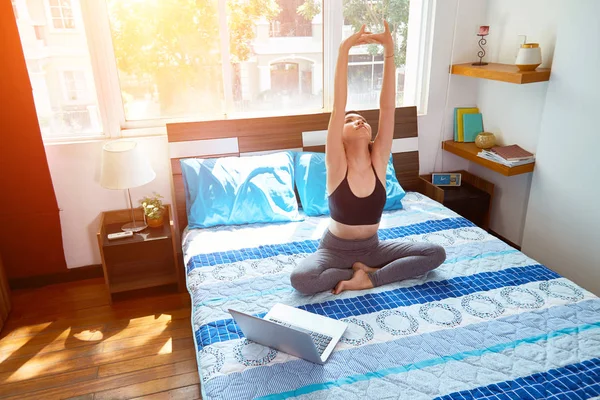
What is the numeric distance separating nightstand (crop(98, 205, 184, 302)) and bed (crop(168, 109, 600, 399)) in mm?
322

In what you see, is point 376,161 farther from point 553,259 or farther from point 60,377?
point 60,377

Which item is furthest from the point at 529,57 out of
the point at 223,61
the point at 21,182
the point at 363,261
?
the point at 21,182

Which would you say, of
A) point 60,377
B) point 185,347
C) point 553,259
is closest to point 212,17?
point 185,347

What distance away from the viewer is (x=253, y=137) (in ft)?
9.59

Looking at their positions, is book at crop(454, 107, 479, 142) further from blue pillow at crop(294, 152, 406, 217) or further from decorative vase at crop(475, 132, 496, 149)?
blue pillow at crop(294, 152, 406, 217)

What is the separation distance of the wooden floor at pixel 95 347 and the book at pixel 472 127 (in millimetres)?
2304

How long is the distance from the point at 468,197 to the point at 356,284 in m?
1.56

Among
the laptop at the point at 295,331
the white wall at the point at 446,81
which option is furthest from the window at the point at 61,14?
the white wall at the point at 446,81

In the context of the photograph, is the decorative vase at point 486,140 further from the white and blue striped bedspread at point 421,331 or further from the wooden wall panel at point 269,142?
the wooden wall panel at point 269,142

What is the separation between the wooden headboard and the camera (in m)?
2.81

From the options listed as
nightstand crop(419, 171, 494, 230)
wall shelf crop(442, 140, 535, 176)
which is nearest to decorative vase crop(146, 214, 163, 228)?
nightstand crop(419, 171, 494, 230)

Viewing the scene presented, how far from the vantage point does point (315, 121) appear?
302 cm

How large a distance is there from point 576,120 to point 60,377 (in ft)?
9.76

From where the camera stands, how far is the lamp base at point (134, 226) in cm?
269
